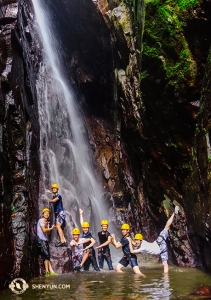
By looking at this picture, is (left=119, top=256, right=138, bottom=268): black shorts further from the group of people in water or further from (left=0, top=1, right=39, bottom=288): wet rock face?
(left=0, top=1, right=39, bottom=288): wet rock face

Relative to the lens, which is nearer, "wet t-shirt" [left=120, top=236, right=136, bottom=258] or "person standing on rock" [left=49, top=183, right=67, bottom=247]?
"wet t-shirt" [left=120, top=236, right=136, bottom=258]

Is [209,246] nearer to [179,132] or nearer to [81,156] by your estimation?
[179,132]

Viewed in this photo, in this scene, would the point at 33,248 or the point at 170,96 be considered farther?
the point at 170,96

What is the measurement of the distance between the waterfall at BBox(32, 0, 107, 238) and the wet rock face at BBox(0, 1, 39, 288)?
12.6 ft

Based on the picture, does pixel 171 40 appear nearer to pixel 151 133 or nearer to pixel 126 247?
pixel 151 133

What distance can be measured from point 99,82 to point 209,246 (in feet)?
60.8

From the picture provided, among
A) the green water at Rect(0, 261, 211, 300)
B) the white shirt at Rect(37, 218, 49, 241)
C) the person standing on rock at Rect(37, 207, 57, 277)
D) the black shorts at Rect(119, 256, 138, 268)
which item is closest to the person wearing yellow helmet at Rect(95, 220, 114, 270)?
the black shorts at Rect(119, 256, 138, 268)

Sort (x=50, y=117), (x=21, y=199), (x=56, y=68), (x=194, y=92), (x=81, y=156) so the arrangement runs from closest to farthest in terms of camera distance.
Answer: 1. (x=21, y=199)
2. (x=194, y=92)
3. (x=50, y=117)
4. (x=81, y=156)
5. (x=56, y=68)

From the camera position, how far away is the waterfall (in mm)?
18266

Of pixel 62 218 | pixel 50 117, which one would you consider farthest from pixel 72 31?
pixel 62 218

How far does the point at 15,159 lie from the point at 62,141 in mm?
10919

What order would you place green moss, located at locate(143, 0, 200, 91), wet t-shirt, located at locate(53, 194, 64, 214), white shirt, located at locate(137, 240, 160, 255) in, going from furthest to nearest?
wet t-shirt, located at locate(53, 194, 64, 214) < green moss, located at locate(143, 0, 200, 91) < white shirt, located at locate(137, 240, 160, 255)

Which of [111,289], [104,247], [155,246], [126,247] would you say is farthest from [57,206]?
[111,289]

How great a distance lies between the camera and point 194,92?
11.4 m
